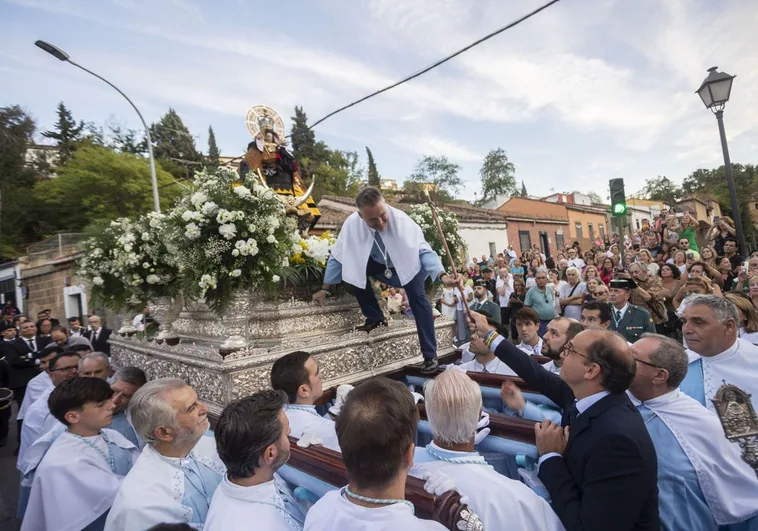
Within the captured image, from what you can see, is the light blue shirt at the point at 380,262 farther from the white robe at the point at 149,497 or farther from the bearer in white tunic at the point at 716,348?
the white robe at the point at 149,497

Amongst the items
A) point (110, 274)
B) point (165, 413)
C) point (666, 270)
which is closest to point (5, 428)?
A: point (110, 274)

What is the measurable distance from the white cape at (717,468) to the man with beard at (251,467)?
1.90 metres

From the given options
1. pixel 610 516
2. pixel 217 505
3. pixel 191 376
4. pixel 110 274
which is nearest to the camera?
pixel 610 516

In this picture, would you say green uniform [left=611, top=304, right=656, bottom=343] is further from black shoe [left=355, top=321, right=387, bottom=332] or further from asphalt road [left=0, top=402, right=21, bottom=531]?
asphalt road [left=0, top=402, right=21, bottom=531]

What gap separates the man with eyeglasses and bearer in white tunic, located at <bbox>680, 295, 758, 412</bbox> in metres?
4.72

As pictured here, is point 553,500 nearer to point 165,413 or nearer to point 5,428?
point 165,413

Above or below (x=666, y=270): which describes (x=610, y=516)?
below

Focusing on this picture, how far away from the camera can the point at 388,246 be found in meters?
4.02

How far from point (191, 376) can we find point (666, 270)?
7.13 meters

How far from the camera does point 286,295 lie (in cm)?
434

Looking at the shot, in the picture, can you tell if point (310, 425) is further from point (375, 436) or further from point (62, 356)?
point (62, 356)

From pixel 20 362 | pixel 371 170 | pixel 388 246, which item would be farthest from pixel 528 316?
pixel 371 170

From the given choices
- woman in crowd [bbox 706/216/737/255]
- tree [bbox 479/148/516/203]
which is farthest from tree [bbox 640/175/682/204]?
woman in crowd [bbox 706/216/737/255]

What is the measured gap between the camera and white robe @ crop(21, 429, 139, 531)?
8.29 feet
